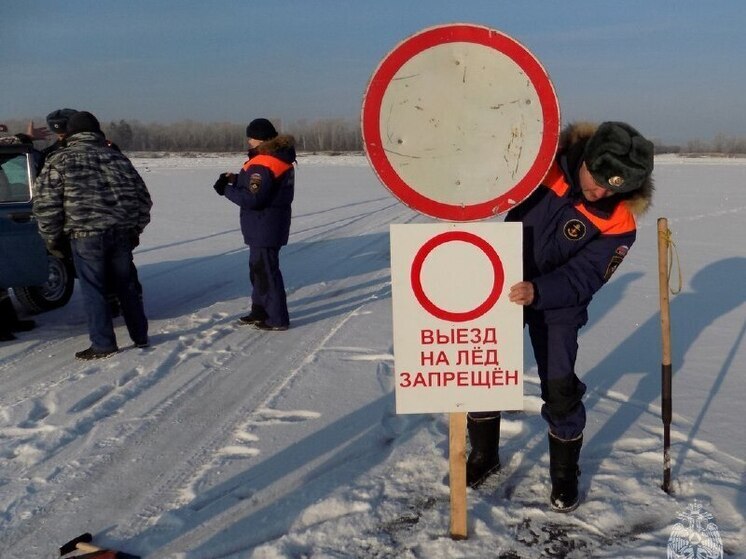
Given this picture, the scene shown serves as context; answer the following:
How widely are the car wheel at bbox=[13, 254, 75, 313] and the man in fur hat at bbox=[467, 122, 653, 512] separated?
545 cm

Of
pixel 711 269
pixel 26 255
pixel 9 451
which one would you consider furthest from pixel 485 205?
pixel 711 269

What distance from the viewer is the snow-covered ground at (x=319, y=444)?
3193mm

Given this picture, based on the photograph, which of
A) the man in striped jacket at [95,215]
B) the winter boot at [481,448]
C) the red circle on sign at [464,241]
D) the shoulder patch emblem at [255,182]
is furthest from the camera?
the shoulder patch emblem at [255,182]

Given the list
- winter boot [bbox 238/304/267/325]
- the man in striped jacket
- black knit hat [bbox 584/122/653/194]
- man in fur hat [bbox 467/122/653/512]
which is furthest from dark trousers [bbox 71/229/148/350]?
black knit hat [bbox 584/122/653/194]

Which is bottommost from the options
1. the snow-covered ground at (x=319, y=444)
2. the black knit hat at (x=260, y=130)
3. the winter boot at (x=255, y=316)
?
the snow-covered ground at (x=319, y=444)

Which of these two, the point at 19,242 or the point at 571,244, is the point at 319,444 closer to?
the point at 571,244

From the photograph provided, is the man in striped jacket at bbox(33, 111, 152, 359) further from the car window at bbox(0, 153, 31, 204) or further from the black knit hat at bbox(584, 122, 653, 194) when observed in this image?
the black knit hat at bbox(584, 122, 653, 194)

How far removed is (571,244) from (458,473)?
110cm

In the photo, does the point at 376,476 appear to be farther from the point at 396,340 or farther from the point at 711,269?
the point at 711,269

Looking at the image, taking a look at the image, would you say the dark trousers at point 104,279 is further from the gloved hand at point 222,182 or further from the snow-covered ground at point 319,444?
the gloved hand at point 222,182

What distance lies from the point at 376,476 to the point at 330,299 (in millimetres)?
4456

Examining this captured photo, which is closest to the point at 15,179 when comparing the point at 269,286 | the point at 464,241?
the point at 269,286

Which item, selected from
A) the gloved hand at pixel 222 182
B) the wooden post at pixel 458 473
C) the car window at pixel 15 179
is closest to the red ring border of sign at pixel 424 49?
the wooden post at pixel 458 473

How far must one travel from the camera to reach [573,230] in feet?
10.3
